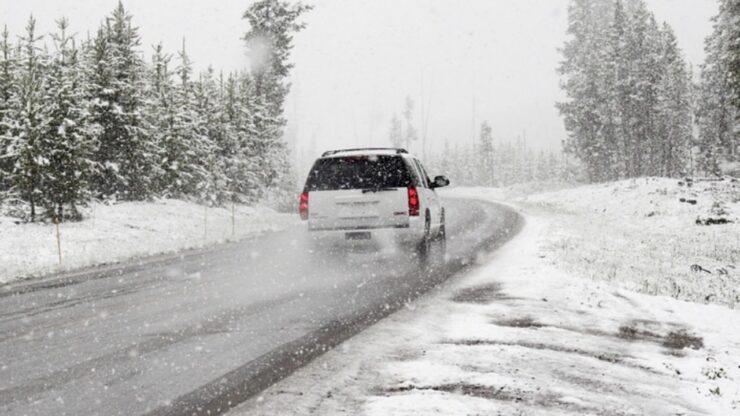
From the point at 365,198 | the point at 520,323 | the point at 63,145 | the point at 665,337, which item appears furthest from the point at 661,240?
the point at 63,145

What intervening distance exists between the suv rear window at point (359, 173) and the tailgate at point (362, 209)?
148 millimetres

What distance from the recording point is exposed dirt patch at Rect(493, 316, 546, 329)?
6.54 metres

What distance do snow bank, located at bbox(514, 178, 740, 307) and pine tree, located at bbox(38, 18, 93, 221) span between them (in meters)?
15.0

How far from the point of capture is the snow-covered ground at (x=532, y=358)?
4.25 metres

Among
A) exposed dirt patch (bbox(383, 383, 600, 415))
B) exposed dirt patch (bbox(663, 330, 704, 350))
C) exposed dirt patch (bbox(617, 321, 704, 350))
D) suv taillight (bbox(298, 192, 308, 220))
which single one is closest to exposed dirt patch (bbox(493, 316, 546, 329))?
exposed dirt patch (bbox(617, 321, 704, 350))

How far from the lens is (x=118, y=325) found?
668cm

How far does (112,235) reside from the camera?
19.4m

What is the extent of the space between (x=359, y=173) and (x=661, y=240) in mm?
9830

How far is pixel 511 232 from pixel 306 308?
36.0 ft

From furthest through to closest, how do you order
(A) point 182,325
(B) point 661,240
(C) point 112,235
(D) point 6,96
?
1. (D) point 6,96
2. (C) point 112,235
3. (B) point 661,240
4. (A) point 182,325

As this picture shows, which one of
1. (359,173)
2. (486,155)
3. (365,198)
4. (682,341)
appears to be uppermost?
(486,155)

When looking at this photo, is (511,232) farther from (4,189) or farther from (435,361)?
(4,189)

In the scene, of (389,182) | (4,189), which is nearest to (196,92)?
(4,189)

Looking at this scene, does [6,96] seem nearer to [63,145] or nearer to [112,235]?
[63,145]
